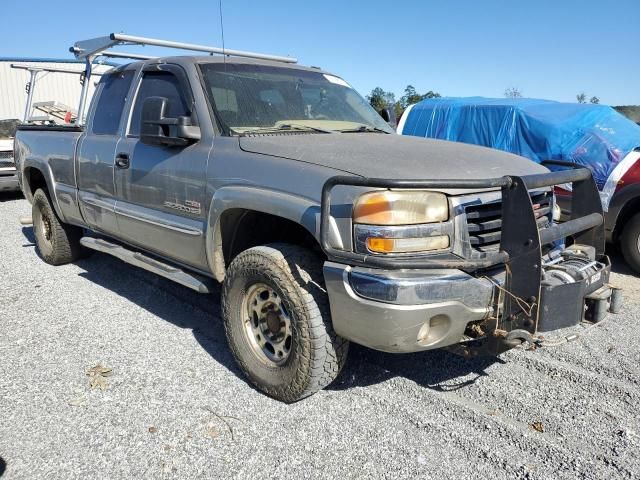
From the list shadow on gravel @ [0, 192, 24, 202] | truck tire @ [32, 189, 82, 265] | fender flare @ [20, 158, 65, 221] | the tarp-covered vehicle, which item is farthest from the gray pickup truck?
shadow on gravel @ [0, 192, 24, 202]

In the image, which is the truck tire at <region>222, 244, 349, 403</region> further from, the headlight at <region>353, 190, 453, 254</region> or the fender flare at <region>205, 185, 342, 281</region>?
the headlight at <region>353, 190, 453, 254</region>

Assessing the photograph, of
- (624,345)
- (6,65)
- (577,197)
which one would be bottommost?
(624,345)

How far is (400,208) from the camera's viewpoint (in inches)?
96.3

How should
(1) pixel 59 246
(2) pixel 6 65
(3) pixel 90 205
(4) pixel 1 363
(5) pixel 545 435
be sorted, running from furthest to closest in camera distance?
(2) pixel 6 65, (1) pixel 59 246, (3) pixel 90 205, (4) pixel 1 363, (5) pixel 545 435

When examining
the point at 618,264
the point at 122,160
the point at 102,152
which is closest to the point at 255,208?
the point at 122,160

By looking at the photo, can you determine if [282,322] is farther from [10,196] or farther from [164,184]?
[10,196]

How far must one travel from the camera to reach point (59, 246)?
5.68 m

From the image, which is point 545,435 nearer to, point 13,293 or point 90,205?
point 90,205

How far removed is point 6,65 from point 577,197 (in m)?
25.8

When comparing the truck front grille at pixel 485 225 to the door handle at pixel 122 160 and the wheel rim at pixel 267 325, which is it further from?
the door handle at pixel 122 160

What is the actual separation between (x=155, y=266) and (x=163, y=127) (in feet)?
3.52

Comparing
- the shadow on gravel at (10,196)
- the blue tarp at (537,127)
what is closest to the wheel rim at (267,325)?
the blue tarp at (537,127)

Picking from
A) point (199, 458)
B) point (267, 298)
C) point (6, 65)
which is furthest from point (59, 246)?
point (6, 65)

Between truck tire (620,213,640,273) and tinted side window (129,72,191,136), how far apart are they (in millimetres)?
4776
